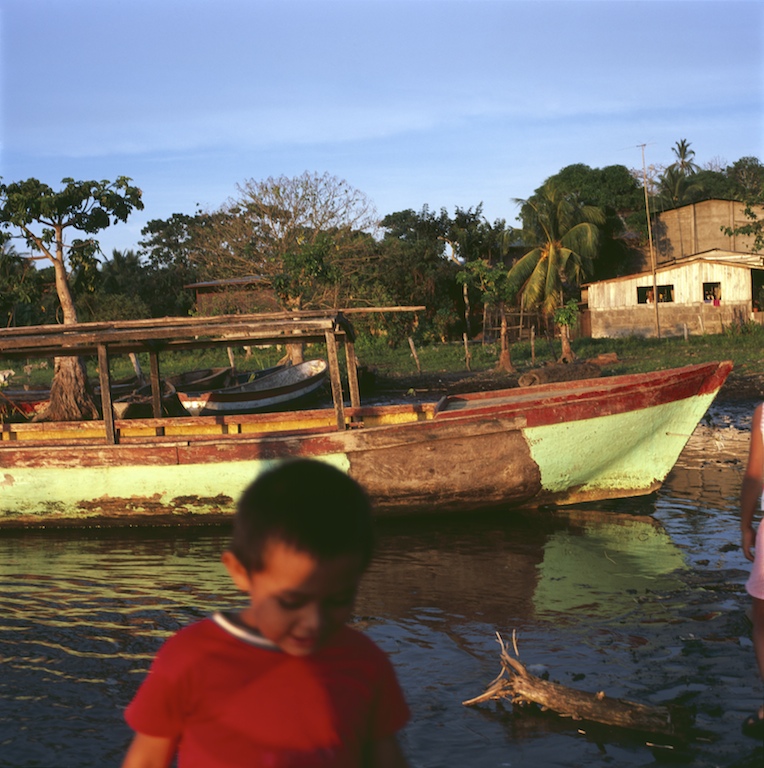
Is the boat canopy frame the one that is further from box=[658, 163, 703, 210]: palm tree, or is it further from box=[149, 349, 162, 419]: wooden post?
box=[658, 163, 703, 210]: palm tree

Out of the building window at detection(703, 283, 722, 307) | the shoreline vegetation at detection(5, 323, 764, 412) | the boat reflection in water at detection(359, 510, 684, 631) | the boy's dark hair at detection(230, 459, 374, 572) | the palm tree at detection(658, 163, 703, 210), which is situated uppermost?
the palm tree at detection(658, 163, 703, 210)

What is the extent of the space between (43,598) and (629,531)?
492 cm

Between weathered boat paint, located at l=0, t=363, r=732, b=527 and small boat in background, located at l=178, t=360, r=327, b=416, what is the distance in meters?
7.06

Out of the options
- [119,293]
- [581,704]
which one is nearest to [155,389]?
[581,704]

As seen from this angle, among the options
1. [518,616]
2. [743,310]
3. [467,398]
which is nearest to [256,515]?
[518,616]

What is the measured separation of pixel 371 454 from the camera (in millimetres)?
8047

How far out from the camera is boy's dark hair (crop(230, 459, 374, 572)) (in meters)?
1.48

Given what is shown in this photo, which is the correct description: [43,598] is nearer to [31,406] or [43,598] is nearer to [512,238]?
[31,406]

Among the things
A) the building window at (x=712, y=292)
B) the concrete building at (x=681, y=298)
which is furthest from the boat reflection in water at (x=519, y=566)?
the building window at (x=712, y=292)

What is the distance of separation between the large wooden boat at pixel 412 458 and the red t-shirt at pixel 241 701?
20.8 ft

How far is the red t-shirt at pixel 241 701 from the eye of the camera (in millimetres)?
1500

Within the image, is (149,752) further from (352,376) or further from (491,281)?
(491,281)

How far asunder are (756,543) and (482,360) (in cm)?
2251

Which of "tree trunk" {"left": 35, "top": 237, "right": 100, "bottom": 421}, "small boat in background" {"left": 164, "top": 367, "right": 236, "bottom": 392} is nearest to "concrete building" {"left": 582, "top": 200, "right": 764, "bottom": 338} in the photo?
"small boat in background" {"left": 164, "top": 367, "right": 236, "bottom": 392}
